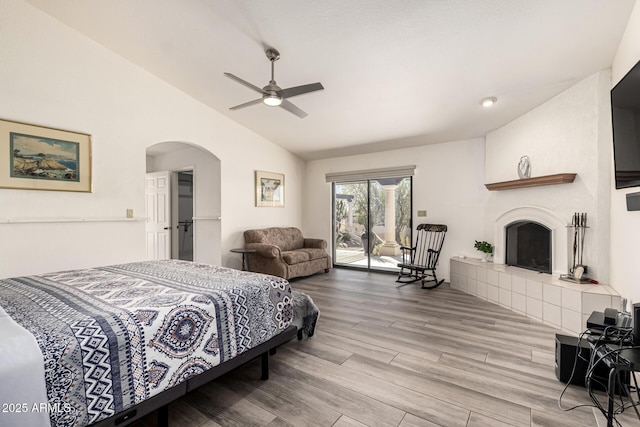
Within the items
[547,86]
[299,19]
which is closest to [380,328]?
[299,19]

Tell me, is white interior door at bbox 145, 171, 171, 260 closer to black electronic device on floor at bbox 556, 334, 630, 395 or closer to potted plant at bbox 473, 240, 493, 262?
potted plant at bbox 473, 240, 493, 262

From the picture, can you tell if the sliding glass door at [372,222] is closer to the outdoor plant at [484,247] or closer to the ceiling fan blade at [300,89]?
the outdoor plant at [484,247]

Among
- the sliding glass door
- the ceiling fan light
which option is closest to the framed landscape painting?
the ceiling fan light

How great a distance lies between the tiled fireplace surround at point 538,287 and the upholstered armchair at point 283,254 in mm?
2344

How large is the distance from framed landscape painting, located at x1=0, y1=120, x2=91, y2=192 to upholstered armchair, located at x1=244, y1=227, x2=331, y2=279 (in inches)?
95.8

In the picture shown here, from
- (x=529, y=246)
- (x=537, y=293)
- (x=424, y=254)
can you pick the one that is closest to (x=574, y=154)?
(x=529, y=246)

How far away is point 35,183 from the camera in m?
3.01

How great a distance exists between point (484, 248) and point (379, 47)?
3247mm

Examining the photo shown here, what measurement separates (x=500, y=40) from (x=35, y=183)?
4.76 m

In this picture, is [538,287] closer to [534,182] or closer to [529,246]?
[529,246]

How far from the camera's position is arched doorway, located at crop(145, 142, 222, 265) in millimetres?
5039

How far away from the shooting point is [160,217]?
5.57m

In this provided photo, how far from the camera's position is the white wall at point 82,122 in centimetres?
288

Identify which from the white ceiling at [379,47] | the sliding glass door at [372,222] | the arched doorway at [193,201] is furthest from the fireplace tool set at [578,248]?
the arched doorway at [193,201]
